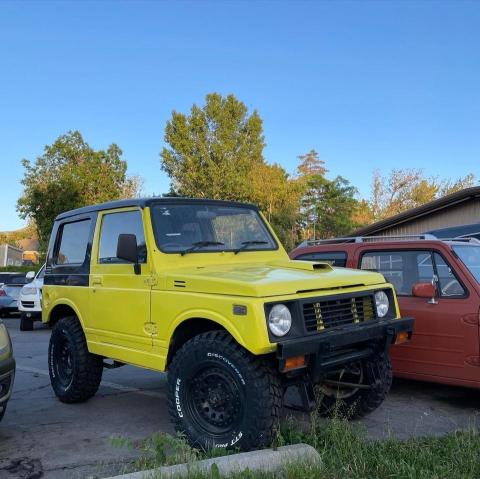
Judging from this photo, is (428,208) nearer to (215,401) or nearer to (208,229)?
(208,229)

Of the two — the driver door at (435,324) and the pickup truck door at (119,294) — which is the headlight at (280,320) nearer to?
the pickup truck door at (119,294)

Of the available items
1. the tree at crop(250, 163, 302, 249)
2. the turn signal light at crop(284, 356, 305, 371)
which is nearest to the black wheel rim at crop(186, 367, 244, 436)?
the turn signal light at crop(284, 356, 305, 371)

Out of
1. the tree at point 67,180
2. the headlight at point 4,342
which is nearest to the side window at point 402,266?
the headlight at point 4,342

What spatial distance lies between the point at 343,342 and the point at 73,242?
3572 mm

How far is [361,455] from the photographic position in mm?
3754

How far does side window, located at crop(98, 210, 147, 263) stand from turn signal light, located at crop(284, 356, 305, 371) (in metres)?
1.77

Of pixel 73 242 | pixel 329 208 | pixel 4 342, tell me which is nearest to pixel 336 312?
pixel 4 342

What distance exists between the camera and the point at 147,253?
4863 millimetres

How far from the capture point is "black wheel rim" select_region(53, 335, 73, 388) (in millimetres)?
5972

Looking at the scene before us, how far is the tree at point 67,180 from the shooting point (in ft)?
94.0

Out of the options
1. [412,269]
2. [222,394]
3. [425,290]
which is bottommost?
[222,394]

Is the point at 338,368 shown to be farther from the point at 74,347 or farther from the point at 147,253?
the point at 74,347

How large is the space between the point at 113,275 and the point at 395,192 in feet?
132

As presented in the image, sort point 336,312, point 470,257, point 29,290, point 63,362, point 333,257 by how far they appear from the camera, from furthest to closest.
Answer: point 29,290
point 333,257
point 63,362
point 470,257
point 336,312
